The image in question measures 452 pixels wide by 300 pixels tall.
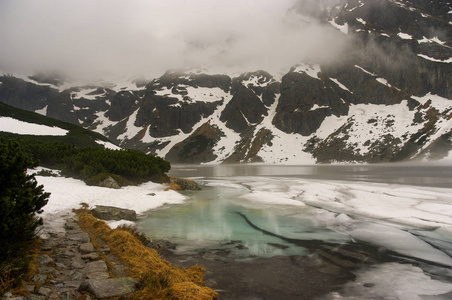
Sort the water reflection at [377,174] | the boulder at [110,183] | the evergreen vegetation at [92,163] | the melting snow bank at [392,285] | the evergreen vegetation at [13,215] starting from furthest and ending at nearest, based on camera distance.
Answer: the water reflection at [377,174]
the evergreen vegetation at [92,163]
the boulder at [110,183]
the melting snow bank at [392,285]
the evergreen vegetation at [13,215]

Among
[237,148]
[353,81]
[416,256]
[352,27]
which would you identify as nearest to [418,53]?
[353,81]

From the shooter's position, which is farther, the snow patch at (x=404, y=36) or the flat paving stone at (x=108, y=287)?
the snow patch at (x=404, y=36)

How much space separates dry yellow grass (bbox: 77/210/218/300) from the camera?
175 inches

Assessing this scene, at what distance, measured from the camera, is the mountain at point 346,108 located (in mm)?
94750

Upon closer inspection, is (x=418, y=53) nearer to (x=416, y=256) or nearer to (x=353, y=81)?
(x=353, y=81)

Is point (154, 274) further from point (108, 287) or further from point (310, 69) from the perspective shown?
point (310, 69)

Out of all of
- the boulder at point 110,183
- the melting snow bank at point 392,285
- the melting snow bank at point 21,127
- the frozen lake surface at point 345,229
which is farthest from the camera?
the melting snow bank at point 21,127

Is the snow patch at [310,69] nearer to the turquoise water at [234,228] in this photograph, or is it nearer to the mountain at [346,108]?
the mountain at [346,108]

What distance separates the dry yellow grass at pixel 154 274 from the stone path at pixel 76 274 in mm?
248

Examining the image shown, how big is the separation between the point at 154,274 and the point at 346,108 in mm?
134366

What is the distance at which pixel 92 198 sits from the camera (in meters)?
14.5

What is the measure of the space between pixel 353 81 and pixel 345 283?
148149mm

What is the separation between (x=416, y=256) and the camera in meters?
7.54

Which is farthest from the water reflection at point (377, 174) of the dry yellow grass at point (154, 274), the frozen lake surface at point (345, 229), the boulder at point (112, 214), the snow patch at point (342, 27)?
the snow patch at point (342, 27)
